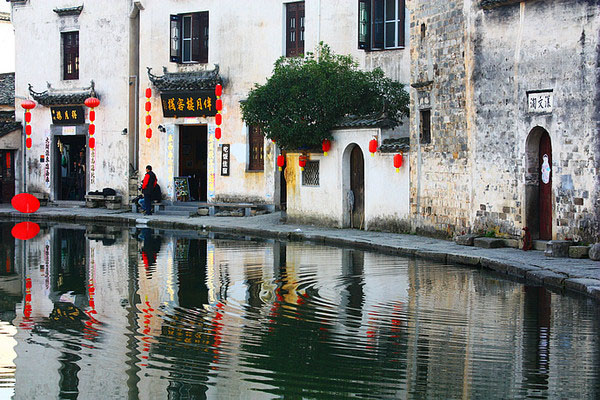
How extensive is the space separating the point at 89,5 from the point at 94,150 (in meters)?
5.09

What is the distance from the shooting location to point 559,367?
796cm

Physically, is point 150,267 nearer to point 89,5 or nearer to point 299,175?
point 299,175

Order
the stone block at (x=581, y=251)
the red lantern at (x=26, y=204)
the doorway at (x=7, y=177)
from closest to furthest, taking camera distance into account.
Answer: the stone block at (x=581, y=251) → the red lantern at (x=26, y=204) → the doorway at (x=7, y=177)

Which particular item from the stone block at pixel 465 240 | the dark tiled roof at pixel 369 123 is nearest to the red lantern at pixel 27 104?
the dark tiled roof at pixel 369 123

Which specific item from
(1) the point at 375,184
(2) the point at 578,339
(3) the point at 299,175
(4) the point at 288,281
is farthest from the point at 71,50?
(2) the point at 578,339

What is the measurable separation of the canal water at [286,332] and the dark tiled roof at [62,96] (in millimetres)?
17770

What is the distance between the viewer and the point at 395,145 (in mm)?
21922

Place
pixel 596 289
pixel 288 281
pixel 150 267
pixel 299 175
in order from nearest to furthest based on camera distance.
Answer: pixel 596 289, pixel 288 281, pixel 150 267, pixel 299 175

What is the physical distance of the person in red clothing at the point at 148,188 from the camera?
29922mm

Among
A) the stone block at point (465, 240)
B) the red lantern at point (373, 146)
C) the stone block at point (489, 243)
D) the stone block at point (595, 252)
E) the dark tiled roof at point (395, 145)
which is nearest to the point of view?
the stone block at point (595, 252)

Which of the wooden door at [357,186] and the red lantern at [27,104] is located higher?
the red lantern at [27,104]

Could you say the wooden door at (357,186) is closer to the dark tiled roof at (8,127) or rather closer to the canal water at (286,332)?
Answer: the canal water at (286,332)

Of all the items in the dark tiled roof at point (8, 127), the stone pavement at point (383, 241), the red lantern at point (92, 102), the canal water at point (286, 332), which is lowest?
the canal water at point (286, 332)

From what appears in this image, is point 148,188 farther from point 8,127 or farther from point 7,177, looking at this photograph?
point 7,177
